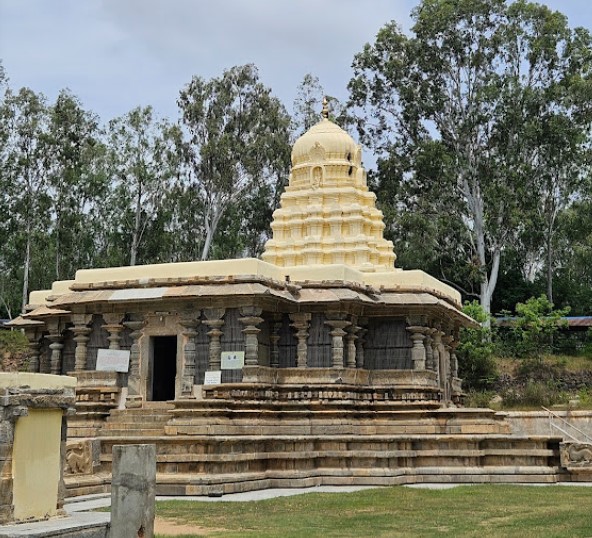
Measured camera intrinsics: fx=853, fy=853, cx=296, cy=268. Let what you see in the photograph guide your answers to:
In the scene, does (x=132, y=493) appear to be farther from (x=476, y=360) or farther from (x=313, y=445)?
(x=476, y=360)

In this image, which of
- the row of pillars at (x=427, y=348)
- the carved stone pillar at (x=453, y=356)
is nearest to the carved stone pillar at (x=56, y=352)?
the row of pillars at (x=427, y=348)

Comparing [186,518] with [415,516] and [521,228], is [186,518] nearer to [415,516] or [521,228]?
[415,516]

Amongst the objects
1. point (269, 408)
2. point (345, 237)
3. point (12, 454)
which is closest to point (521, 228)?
point (345, 237)

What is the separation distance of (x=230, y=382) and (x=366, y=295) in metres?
3.83

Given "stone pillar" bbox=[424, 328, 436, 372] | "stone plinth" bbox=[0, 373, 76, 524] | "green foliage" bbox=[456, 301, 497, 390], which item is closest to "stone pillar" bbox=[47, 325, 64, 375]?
"stone pillar" bbox=[424, 328, 436, 372]

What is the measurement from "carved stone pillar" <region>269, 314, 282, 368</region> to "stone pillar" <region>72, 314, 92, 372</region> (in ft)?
14.5

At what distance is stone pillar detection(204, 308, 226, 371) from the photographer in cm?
1897

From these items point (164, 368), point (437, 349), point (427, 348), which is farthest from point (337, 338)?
point (164, 368)

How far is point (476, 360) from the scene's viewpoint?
33469mm

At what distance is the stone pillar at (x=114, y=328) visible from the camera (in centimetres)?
1995

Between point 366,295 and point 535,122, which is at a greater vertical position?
point 535,122

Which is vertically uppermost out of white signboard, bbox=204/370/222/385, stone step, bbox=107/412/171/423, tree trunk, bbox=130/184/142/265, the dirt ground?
tree trunk, bbox=130/184/142/265

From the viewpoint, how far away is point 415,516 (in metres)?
11.6

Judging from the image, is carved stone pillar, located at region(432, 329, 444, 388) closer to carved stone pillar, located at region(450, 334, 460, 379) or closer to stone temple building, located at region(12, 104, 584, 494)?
stone temple building, located at region(12, 104, 584, 494)
